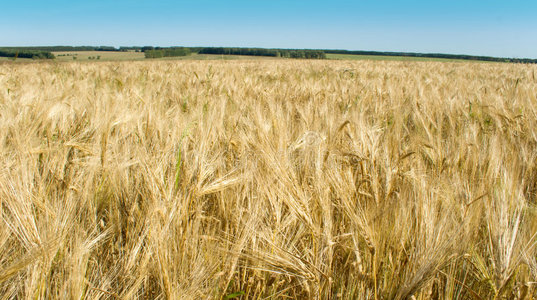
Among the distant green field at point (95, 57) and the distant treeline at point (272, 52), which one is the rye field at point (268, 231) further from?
the distant treeline at point (272, 52)

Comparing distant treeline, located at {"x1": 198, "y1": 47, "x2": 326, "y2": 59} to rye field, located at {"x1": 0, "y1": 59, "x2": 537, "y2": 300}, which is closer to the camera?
rye field, located at {"x1": 0, "y1": 59, "x2": 537, "y2": 300}

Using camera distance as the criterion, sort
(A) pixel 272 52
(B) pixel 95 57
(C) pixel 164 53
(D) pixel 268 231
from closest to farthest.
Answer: (D) pixel 268 231
(B) pixel 95 57
(C) pixel 164 53
(A) pixel 272 52

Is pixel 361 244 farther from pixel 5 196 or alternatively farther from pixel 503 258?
pixel 5 196

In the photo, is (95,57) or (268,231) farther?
(95,57)

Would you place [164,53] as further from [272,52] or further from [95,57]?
[272,52]

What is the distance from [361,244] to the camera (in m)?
0.91

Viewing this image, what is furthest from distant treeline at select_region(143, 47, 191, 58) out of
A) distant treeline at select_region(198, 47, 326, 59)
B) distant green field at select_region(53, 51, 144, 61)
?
distant treeline at select_region(198, 47, 326, 59)

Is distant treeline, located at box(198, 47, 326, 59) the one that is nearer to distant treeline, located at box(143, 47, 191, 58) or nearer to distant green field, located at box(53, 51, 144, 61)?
distant treeline, located at box(143, 47, 191, 58)

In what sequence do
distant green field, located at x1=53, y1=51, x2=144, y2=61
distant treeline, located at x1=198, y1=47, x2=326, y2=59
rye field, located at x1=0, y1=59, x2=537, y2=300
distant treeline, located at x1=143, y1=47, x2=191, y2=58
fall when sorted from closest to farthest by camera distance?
rye field, located at x1=0, y1=59, x2=537, y2=300 < distant green field, located at x1=53, y1=51, x2=144, y2=61 < distant treeline, located at x1=143, y1=47, x2=191, y2=58 < distant treeline, located at x1=198, y1=47, x2=326, y2=59

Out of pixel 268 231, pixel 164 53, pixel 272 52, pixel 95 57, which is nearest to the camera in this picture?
pixel 268 231

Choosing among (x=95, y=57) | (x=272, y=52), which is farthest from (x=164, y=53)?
(x=272, y=52)

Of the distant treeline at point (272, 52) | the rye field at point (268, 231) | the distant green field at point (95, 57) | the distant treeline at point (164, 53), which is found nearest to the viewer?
the rye field at point (268, 231)

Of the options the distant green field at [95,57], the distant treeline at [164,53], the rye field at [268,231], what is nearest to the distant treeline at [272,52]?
the distant treeline at [164,53]

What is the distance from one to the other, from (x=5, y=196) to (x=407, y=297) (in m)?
0.97
